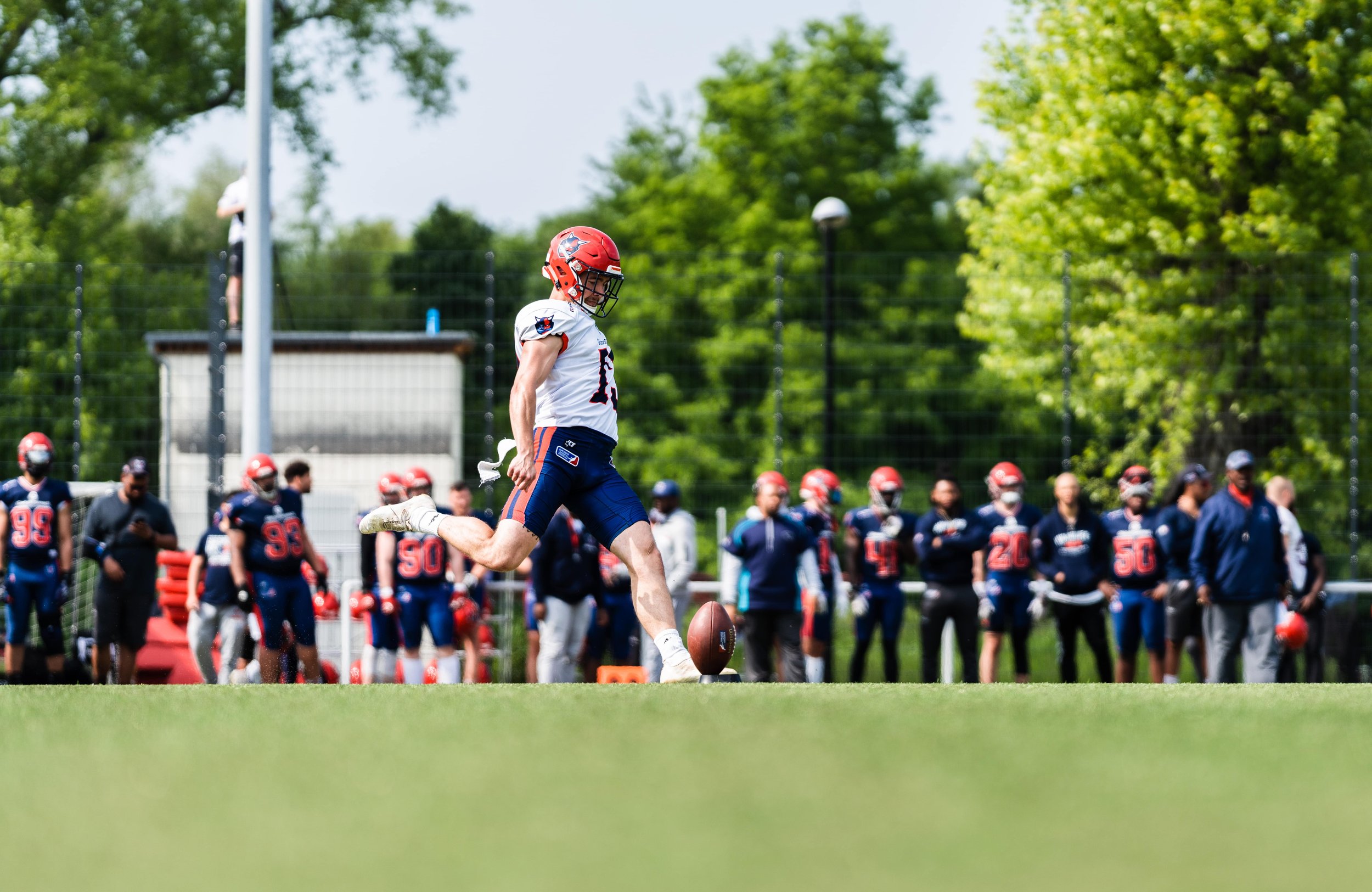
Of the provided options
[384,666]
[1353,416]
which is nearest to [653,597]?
[384,666]

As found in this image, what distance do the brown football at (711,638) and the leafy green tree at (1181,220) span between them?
27.5 feet

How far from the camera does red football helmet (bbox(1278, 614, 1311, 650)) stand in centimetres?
1378

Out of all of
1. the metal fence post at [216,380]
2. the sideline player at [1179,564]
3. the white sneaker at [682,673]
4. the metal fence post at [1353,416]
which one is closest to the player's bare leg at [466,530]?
the white sneaker at [682,673]

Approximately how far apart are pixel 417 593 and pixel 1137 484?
243 inches

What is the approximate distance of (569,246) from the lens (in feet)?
26.0

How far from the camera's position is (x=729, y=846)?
11.1ft

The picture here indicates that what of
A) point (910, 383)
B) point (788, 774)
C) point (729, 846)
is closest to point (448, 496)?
A: point (910, 383)

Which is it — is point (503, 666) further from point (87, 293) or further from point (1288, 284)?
point (1288, 284)

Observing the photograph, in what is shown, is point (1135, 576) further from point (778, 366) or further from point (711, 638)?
point (711, 638)

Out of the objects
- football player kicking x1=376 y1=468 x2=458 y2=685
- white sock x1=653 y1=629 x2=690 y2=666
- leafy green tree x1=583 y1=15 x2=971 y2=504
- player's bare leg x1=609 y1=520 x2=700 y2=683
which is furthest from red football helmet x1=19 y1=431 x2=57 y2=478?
white sock x1=653 y1=629 x2=690 y2=666

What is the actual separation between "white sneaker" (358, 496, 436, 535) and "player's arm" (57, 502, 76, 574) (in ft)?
18.8

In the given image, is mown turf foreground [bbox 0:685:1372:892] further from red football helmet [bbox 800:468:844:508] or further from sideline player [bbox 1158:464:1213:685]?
red football helmet [bbox 800:468:844:508]

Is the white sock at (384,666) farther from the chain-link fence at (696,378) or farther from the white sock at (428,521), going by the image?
the white sock at (428,521)

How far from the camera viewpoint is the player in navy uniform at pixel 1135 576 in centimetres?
1414
